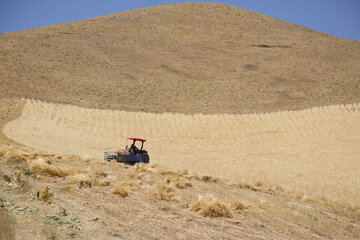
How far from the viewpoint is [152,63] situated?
75.9m

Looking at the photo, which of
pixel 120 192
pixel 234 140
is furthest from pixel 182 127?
pixel 120 192

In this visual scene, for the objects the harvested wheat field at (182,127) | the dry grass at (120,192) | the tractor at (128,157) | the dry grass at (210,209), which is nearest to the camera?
the harvested wheat field at (182,127)

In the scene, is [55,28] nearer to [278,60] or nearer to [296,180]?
[278,60]

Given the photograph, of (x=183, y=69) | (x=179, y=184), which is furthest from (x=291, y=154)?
(x=183, y=69)

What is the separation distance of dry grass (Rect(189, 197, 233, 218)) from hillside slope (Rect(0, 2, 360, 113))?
144 ft

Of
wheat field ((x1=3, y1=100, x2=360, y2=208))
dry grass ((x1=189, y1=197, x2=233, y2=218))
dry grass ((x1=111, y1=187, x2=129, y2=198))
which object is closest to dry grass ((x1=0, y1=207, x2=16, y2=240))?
dry grass ((x1=111, y1=187, x2=129, y2=198))

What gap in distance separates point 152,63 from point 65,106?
101ft

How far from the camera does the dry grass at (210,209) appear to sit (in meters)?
9.42

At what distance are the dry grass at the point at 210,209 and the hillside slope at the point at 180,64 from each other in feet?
144

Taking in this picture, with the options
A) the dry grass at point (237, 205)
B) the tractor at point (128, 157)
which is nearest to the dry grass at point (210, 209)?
the dry grass at point (237, 205)

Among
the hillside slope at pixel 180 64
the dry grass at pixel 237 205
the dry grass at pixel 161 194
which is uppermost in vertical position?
the hillside slope at pixel 180 64

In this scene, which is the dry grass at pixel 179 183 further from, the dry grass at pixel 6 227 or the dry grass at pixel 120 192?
the dry grass at pixel 6 227

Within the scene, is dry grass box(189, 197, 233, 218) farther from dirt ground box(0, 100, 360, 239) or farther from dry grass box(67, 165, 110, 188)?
dry grass box(67, 165, 110, 188)

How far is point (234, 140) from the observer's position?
39156 mm
